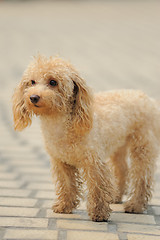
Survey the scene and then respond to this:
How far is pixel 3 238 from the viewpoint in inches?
112

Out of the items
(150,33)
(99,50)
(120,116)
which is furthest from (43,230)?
(150,33)

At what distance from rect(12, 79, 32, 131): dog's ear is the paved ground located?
21.9 inches

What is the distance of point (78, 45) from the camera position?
15508 mm

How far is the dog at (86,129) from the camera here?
3.23 m

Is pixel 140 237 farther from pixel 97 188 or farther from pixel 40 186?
pixel 40 186

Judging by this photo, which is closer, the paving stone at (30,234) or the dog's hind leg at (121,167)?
the paving stone at (30,234)

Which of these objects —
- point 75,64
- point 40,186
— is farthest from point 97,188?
point 75,64

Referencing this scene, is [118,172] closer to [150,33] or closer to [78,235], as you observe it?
[78,235]

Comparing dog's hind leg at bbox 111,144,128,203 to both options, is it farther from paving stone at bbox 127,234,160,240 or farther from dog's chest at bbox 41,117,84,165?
paving stone at bbox 127,234,160,240

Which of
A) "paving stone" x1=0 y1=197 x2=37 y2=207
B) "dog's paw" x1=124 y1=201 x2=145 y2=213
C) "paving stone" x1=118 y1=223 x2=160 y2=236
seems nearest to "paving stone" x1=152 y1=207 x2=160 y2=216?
"dog's paw" x1=124 y1=201 x2=145 y2=213

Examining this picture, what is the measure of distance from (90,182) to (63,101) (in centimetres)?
73

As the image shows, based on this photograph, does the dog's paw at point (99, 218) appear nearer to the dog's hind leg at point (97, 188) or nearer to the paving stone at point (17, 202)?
the dog's hind leg at point (97, 188)

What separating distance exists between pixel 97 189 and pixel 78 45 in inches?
493

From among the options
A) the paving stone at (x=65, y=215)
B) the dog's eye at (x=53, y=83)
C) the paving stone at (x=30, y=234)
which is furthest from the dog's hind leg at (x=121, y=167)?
the paving stone at (x=30, y=234)
